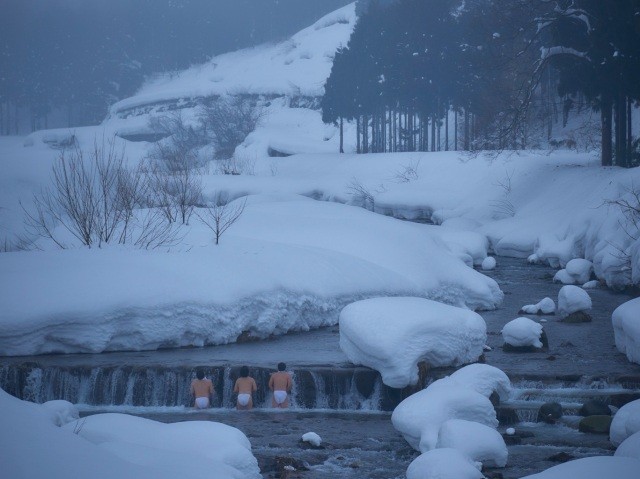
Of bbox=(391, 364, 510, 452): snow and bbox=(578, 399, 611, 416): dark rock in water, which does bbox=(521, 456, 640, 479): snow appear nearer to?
A: bbox=(391, 364, 510, 452): snow

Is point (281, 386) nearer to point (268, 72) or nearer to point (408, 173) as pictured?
point (408, 173)

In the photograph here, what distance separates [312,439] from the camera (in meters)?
9.82

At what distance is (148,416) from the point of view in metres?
11.2

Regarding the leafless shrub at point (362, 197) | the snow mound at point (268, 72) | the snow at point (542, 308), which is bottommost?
the snow at point (542, 308)

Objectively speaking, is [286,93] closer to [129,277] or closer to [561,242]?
[561,242]

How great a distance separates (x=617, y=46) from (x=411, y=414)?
22.1m

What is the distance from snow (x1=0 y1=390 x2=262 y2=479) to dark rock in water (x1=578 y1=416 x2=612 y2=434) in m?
4.84

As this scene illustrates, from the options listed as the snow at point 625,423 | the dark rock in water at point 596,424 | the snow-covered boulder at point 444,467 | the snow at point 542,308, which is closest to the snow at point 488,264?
the snow at point 542,308

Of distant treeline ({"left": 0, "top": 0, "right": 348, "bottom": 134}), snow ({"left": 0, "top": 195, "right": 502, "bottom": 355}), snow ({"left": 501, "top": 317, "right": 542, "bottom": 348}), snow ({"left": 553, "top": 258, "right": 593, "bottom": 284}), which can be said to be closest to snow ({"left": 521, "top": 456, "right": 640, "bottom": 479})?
snow ({"left": 501, "top": 317, "right": 542, "bottom": 348})

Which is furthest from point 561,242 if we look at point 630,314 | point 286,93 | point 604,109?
point 286,93

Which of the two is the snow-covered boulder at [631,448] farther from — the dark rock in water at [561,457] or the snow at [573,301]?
the snow at [573,301]

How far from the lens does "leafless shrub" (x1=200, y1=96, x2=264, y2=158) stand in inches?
2608

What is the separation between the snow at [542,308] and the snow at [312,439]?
9439 mm

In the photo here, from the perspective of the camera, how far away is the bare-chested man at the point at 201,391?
11.6 m
